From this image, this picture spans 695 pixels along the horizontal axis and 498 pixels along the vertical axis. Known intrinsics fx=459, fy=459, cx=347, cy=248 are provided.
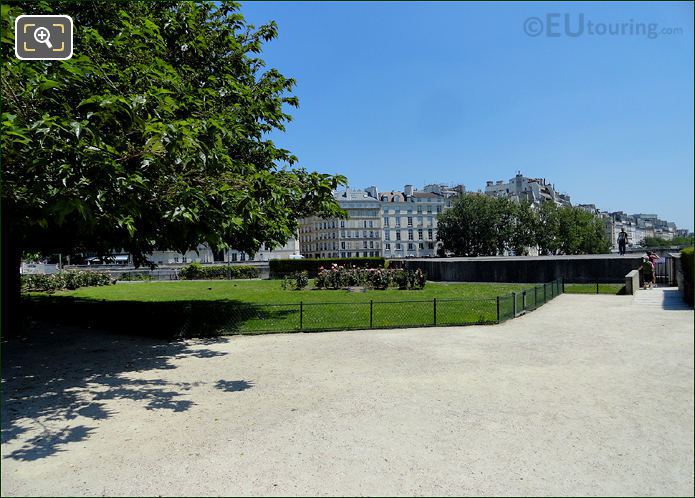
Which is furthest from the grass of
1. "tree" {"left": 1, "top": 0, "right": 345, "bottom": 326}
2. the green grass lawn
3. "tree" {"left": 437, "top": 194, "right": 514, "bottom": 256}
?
"tree" {"left": 437, "top": 194, "right": 514, "bottom": 256}

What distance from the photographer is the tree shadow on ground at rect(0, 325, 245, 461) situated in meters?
6.55

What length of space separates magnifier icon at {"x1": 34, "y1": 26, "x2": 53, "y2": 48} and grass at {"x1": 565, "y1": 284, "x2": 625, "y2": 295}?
80.5ft

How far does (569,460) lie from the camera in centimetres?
527

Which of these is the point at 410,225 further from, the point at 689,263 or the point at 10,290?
the point at 689,263

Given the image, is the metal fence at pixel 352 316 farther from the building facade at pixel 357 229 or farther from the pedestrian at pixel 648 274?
the building facade at pixel 357 229

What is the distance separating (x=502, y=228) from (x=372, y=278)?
69.4m

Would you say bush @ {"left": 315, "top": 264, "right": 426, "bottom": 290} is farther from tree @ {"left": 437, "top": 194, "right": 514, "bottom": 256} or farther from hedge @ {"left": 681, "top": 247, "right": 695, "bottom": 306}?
tree @ {"left": 437, "top": 194, "right": 514, "bottom": 256}

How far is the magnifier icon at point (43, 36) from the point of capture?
661 centimetres

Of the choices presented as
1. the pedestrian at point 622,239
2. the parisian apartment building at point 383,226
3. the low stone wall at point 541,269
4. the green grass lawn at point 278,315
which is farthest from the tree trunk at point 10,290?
the parisian apartment building at point 383,226

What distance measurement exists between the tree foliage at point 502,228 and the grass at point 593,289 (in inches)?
2545

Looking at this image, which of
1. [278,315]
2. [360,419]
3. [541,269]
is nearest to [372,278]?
[541,269]

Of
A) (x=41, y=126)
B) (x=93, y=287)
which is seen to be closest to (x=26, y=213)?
(x=41, y=126)

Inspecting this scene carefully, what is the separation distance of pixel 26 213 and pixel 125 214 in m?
1.61

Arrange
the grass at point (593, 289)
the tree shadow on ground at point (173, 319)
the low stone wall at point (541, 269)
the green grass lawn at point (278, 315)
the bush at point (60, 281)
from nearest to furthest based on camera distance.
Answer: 1. the tree shadow on ground at point (173, 319)
2. the green grass lawn at point (278, 315)
3. the grass at point (593, 289)
4. the low stone wall at point (541, 269)
5. the bush at point (60, 281)
